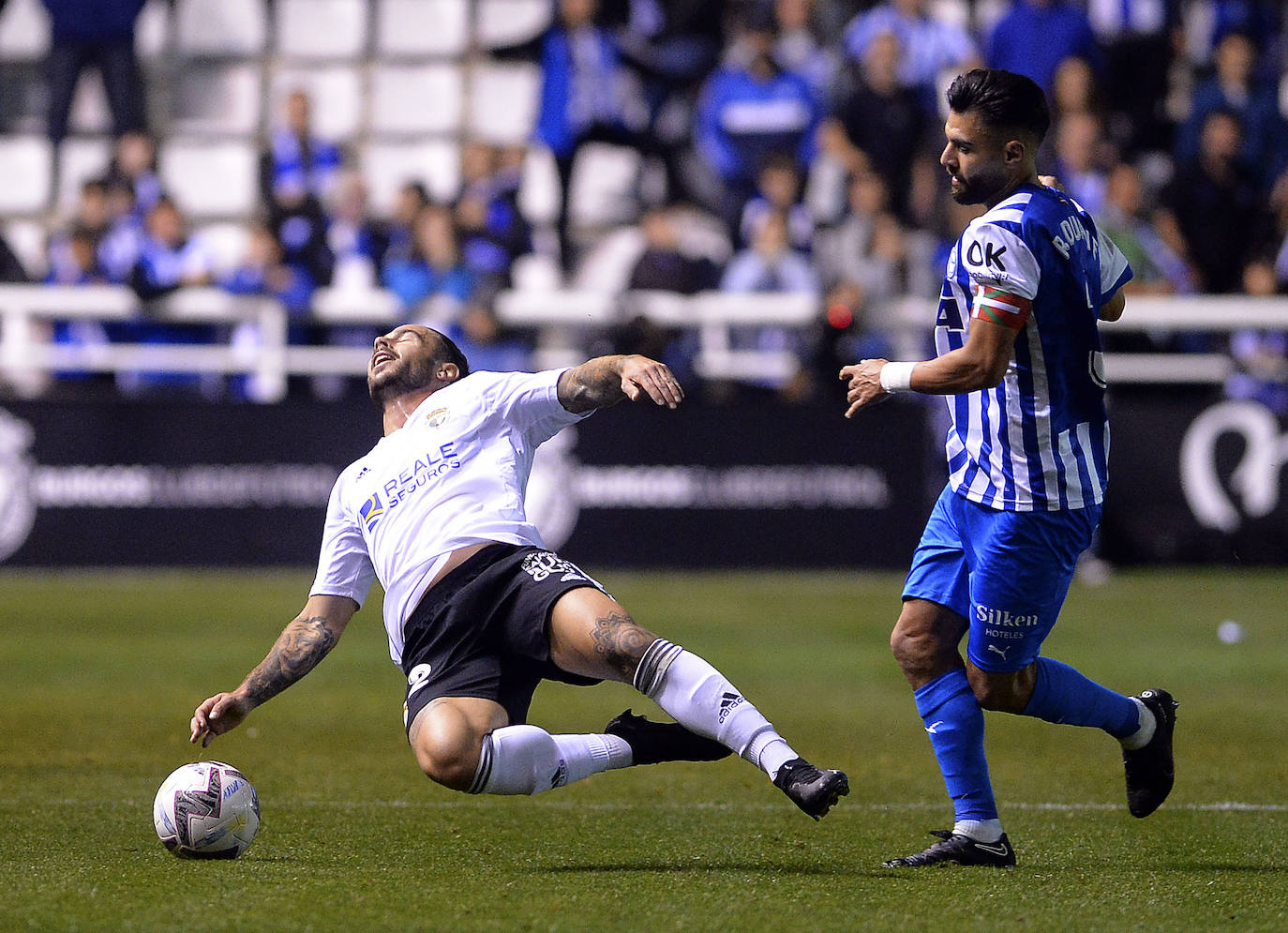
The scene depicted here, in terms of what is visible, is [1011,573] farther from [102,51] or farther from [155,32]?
[155,32]

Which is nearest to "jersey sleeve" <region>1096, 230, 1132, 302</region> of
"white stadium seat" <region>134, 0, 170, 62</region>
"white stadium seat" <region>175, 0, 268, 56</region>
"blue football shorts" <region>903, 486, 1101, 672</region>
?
"blue football shorts" <region>903, 486, 1101, 672</region>

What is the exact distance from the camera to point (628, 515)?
14281 mm

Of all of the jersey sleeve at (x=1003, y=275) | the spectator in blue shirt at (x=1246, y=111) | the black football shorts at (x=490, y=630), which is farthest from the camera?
the spectator in blue shirt at (x=1246, y=111)

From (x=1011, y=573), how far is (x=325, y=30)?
53.9 feet

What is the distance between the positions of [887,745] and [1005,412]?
301 centimetres

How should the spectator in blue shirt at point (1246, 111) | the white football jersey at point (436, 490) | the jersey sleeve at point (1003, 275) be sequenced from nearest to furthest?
the jersey sleeve at point (1003, 275) < the white football jersey at point (436, 490) < the spectator in blue shirt at point (1246, 111)

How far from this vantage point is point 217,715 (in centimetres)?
545

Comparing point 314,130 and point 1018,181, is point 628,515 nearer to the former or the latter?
point 314,130

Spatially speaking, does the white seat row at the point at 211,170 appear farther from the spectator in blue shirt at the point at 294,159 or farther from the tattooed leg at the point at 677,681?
the tattooed leg at the point at 677,681

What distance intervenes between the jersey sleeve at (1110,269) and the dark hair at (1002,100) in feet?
1.34

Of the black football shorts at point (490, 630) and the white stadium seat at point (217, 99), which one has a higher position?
the white stadium seat at point (217, 99)

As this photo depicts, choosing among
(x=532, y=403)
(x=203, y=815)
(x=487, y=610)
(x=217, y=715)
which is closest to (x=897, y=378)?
(x=532, y=403)

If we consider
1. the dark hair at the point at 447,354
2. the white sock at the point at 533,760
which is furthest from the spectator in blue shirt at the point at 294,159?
the white sock at the point at 533,760

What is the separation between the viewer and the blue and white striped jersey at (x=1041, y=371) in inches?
201
